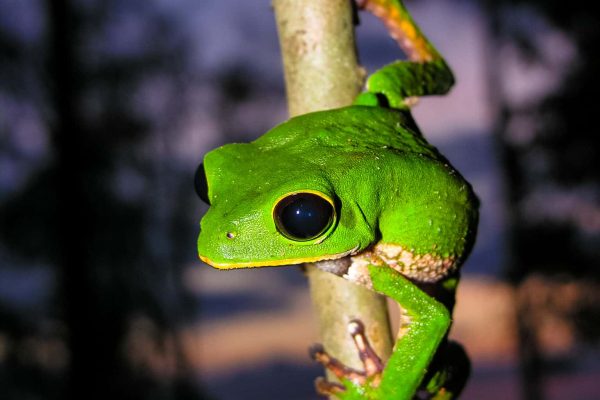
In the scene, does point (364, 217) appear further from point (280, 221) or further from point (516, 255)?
point (516, 255)

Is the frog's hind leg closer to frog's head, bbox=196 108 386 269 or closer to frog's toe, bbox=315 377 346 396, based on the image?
frog's head, bbox=196 108 386 269

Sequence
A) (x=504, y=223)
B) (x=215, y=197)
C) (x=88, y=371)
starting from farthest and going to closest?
1. (x=504, y=223)
2. (x=88, y=371)
3. (x=215, y=197)

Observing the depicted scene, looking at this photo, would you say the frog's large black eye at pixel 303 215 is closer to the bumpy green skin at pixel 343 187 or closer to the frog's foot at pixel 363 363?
the bumpy green skin at pixel 343 187

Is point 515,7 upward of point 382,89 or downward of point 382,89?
upward

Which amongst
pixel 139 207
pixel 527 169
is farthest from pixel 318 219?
pixel 139 207

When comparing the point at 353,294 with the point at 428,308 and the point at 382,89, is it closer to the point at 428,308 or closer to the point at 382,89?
the point at 428,308

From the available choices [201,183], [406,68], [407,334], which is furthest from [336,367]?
[406,68]
